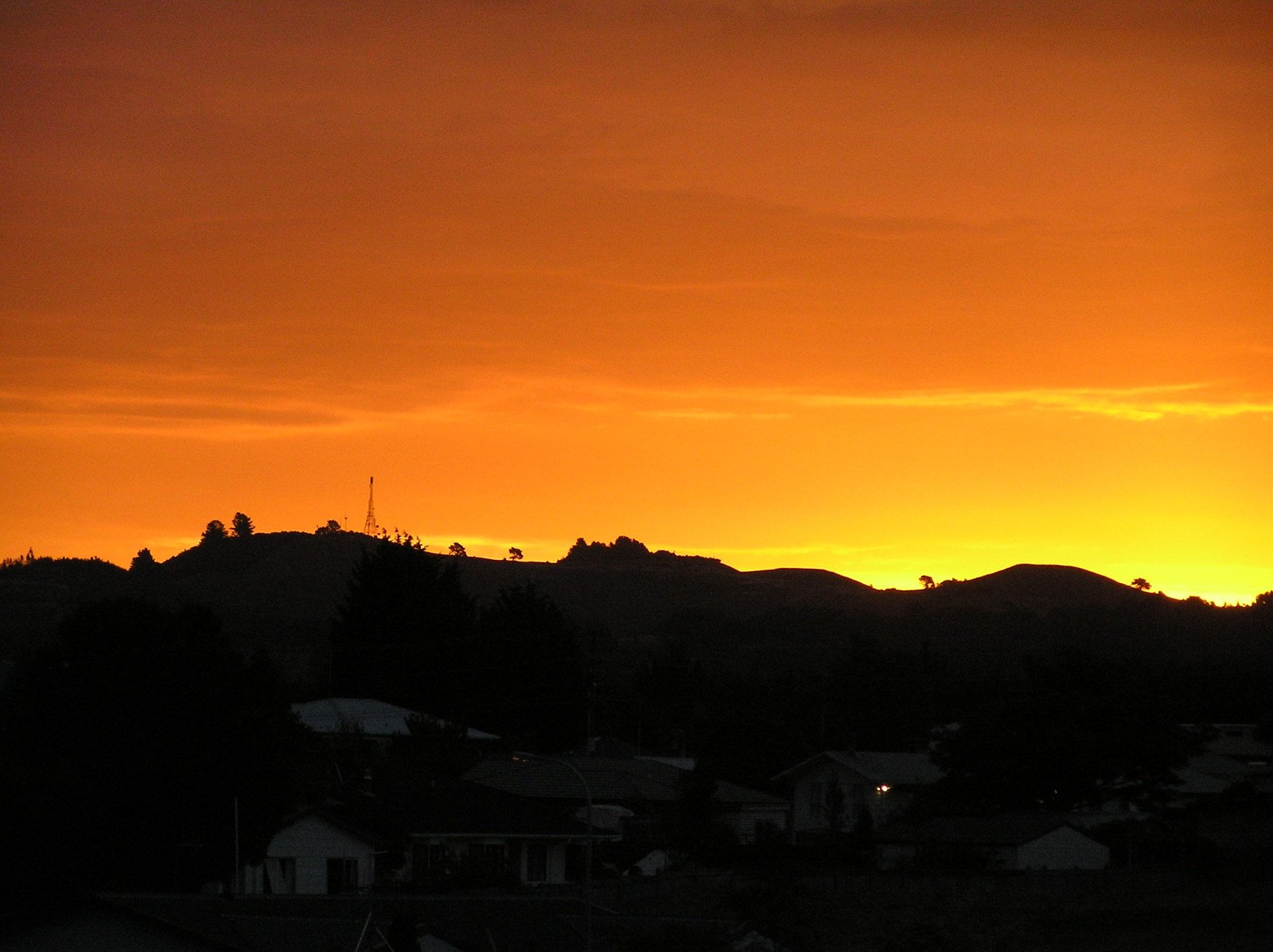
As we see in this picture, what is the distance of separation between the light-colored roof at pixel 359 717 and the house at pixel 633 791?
9203mm

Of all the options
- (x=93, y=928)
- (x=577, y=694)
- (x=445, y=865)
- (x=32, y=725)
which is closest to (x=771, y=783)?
(x=577, y=694)

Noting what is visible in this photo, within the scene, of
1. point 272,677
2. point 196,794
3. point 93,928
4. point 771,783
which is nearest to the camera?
point 93,928

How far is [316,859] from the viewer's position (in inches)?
2125

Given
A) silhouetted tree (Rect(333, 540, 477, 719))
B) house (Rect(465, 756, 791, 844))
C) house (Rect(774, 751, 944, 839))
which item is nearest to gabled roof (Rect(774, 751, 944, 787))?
house (Rect(774, 751, 944, 839))

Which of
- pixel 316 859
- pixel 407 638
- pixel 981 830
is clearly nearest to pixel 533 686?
pixel 407 638

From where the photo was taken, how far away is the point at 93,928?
2517 centimetres

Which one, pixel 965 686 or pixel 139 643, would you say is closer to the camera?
pixel 139 643

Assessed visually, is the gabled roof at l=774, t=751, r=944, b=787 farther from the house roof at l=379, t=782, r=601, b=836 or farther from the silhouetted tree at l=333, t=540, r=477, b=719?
the silhouetted tree at l=333, t=540, r=477, b=719

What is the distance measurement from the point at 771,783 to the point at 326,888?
38.6 metres

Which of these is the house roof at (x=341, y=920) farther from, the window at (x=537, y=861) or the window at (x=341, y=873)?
the window at (x=537, y=861)

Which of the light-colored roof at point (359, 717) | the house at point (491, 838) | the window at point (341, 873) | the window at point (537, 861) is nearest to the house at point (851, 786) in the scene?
the house at point (491, 838)

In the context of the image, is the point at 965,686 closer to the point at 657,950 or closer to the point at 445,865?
the point at 445,865

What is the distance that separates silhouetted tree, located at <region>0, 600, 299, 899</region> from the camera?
4716 cm

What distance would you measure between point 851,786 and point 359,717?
1083 inches
